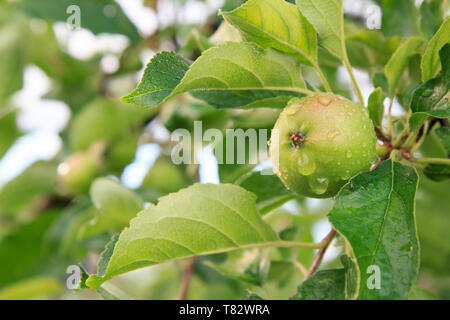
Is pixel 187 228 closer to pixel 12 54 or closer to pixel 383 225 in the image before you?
pixel 383 225

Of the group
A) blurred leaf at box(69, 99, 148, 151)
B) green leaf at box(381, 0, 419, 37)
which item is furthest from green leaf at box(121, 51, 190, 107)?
blurred leaf at box(69, 99, 148, 151)

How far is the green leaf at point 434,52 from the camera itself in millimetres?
588

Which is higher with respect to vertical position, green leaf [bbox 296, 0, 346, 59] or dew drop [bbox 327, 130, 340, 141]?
green leaf [bbox 296, 0, 346, 59]

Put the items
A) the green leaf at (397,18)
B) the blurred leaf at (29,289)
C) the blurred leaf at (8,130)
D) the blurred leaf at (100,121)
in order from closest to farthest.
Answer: the green leaf at (397,18) < the blurred leaf at (29,289) < the blurred leaf at (100,121) < the blurred leaf at (8,130)

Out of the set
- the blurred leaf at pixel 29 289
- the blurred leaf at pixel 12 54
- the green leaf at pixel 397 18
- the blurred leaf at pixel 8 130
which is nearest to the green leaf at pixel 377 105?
the green leaf at pixel 397 18

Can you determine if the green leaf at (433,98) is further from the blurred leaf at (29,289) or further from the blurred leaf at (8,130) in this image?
the blurred leaf at (8,130)

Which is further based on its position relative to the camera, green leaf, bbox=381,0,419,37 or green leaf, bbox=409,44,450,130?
green leaf, bbox=381,0,419,37

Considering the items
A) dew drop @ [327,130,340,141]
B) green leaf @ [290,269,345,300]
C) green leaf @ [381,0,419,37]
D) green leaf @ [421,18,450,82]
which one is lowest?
green leaf @ [290,269,345,300]

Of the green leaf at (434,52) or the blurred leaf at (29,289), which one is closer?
the green leaf at (434,52)

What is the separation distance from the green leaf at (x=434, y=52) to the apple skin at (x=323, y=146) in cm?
13

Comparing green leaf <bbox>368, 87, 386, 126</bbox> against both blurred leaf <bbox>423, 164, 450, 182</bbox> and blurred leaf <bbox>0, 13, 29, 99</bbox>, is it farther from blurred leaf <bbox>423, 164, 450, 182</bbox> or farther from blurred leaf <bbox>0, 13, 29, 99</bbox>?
Answer: blurred leaf <bbox>0, 13, 29, 99</bbox>

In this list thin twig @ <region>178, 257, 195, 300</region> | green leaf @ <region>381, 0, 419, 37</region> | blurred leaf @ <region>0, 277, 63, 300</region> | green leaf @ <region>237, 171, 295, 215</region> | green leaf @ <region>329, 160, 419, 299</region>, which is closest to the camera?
green leaf @ <region>329, 160, 419, 299</region>

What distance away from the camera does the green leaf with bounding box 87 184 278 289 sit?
57 centimetres

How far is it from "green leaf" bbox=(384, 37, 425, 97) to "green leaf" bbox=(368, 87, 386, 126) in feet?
0.19
